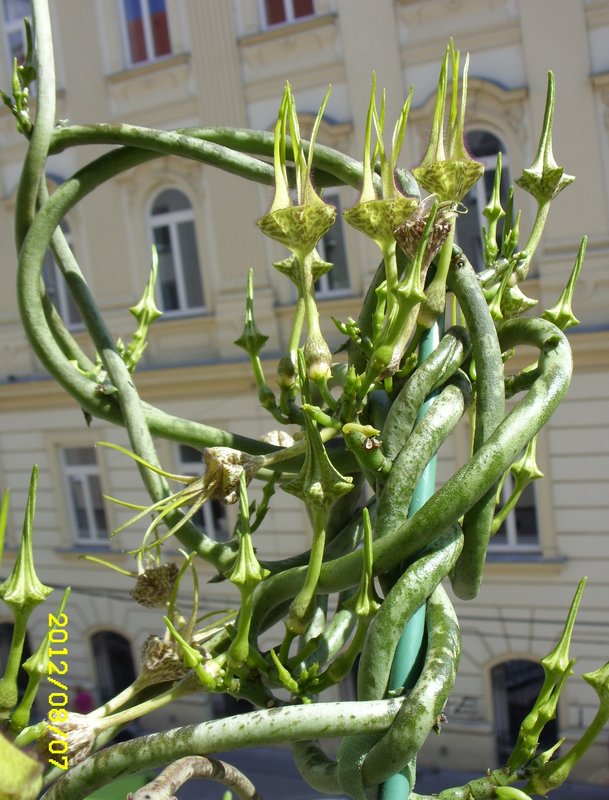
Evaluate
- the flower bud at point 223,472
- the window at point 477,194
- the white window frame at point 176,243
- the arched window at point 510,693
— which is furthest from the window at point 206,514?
the flower bud at point 223,472

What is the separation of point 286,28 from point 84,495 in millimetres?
3475

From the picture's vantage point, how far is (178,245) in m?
6.19

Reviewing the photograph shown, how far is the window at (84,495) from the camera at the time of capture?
660cm

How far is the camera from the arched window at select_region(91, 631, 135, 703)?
6.88m

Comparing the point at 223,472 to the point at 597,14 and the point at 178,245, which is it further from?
the point at 178,245

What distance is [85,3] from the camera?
609cm

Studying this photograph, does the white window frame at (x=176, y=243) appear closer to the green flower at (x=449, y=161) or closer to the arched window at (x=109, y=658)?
the arched window at (x=109, y=658)

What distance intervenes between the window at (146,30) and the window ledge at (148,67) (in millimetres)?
89

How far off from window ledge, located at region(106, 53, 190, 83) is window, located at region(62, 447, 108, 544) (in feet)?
8.43

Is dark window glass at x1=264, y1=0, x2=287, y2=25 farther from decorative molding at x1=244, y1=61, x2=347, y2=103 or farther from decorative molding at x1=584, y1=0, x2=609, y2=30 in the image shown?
decorative molding at x1=584, y1=0, x2=609, y2=30

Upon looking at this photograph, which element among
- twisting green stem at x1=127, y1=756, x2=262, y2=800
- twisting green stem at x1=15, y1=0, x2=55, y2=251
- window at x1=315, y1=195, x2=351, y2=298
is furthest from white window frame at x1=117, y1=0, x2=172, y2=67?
twisting green stem at x1=127, y1=756, x2=262, y2=800

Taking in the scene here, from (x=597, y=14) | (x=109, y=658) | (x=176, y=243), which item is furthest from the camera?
(x=109, y=658)

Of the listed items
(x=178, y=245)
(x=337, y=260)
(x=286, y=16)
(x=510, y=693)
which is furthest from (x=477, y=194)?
(x=510, y=693)

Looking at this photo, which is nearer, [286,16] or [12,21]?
[286,16]
